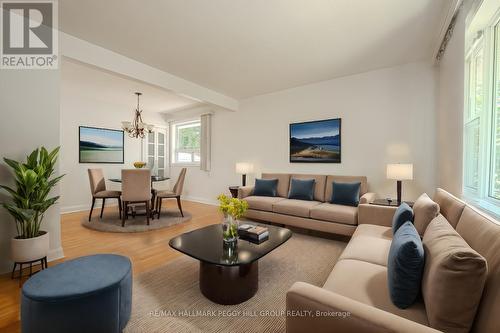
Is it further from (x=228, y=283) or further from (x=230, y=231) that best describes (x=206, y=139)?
(x=228, y=283)

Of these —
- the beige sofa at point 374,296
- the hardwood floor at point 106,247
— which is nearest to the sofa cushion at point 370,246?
the beige sofa at point 374,296

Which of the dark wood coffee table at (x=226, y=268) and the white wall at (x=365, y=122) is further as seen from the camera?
the white wall at (x=365, y=122)

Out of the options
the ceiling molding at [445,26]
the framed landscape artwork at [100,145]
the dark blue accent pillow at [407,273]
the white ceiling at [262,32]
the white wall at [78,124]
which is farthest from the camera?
the framed landscape artwork at [100,145]

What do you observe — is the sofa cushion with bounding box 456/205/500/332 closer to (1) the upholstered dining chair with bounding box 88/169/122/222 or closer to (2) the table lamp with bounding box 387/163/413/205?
(2) the table lamp with bounding box 387/163/413/205

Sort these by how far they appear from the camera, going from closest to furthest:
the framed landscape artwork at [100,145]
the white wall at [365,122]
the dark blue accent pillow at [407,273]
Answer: the dark blue accent pillow at [407,273]
the white wall at [365,122]
the framed landscape artwork at [100,145]

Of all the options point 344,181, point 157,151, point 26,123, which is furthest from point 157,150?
point 344,181

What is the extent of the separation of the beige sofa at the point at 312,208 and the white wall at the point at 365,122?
319 mm

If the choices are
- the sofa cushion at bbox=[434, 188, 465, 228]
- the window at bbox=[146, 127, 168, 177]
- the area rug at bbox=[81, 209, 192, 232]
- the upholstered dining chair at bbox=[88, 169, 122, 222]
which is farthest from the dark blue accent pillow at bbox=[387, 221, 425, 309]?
the window at bbox=[146, 127, 168, 177]

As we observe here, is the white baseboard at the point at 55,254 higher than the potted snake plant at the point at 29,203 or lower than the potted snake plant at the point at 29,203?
lower

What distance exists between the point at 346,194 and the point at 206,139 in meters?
3.72

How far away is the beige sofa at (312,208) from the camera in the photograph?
3.00 metres

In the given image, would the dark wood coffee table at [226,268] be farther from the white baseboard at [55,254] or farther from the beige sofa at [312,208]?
the white baseboard at [55,254]

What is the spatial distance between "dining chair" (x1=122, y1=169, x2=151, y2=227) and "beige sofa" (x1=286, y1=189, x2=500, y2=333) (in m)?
3.30

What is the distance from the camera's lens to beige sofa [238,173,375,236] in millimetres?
2998
